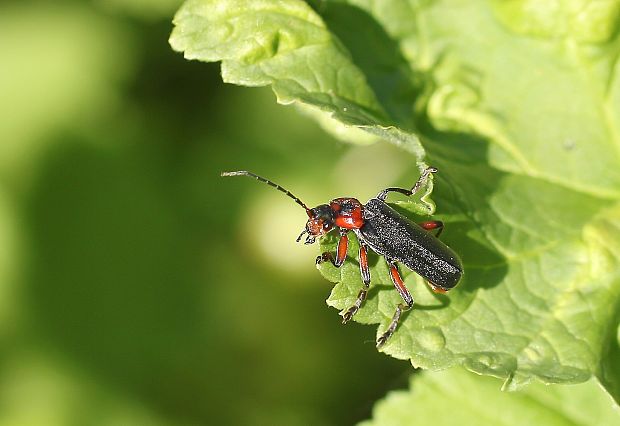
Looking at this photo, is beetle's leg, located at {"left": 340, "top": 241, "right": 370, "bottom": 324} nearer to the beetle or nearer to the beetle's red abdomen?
the beetle

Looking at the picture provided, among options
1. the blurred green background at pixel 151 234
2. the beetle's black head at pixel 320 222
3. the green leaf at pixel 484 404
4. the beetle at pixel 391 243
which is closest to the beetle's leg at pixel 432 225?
the beetle at pixel 391 243

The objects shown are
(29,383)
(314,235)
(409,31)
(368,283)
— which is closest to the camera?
(368,283)

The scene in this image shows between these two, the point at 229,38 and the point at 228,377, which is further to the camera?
the point at 228,377

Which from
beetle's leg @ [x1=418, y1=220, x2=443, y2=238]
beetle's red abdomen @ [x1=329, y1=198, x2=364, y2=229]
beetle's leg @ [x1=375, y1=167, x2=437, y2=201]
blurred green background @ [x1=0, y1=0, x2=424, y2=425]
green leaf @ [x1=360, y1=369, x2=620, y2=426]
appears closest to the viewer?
beetle's leg @ [x1=375, y1=167, x2=437, y2=201]

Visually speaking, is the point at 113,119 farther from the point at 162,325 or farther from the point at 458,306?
the point at 458,306

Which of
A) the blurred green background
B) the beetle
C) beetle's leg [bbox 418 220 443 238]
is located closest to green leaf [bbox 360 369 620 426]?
the beetle

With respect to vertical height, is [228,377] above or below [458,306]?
below

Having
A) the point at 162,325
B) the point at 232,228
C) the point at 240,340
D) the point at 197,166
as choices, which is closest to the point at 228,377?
the point at 240,340

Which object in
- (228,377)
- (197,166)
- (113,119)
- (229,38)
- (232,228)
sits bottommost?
(228,377)
